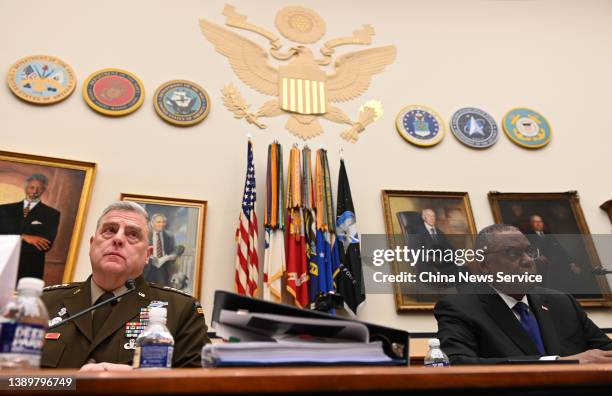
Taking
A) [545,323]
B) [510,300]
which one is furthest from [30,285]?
[545,323]

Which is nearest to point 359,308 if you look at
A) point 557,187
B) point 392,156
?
point 392,156

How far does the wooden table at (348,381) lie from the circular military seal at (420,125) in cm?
430

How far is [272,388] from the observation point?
76 centimetres

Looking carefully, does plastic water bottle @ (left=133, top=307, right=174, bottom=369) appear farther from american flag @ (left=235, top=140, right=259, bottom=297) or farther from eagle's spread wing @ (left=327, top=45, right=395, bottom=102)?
eagle's spread wing @ (left=327, top=45, right=395, bottom=102)

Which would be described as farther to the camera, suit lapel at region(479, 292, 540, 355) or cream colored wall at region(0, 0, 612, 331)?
cream colored wall at region(0, 0, 612, 331)

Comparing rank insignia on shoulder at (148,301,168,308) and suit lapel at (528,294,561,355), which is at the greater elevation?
rank insignia on shoulder at (148,301,168,308)

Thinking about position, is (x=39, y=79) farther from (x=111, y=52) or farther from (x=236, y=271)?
(x=236, y=271)

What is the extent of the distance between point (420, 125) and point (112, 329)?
4081 mm

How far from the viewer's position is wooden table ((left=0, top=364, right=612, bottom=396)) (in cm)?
74

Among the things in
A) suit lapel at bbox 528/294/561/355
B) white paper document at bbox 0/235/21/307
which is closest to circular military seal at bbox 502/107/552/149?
suit lapel at bbox 528/294/561/355

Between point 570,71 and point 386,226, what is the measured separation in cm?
368

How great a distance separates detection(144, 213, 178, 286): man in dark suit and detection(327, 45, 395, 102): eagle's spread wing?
95.7 inches

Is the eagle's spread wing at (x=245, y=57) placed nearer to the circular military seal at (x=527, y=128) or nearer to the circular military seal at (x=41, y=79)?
the circular military seal at (x=41, y=79)

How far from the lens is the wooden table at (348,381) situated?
74 cm
